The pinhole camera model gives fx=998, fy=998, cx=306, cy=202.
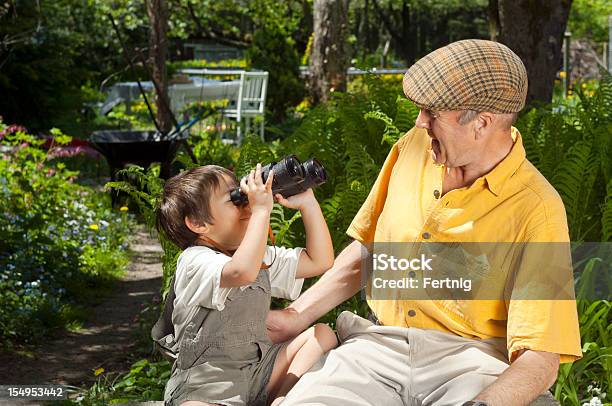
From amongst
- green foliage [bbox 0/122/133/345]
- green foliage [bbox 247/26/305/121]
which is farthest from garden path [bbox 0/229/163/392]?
green foliage [bbox 247/26/305/121]

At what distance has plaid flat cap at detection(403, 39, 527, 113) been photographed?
8.60ft

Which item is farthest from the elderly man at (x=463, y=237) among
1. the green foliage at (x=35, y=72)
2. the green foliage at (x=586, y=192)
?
the green foliage at (x=35, y=72)

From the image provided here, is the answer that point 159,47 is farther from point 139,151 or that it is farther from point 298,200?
point 298,200

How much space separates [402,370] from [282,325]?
0.47m

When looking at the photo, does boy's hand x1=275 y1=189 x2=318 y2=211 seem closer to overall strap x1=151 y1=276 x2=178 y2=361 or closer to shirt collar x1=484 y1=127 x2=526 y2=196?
overall strap x1=151 y1=276 x2=178 y2=361

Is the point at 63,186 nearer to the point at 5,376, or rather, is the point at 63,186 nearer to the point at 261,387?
the point at 5,376

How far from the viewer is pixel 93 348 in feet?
19.1

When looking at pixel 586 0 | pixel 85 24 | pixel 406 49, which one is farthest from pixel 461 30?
pixel 85 24

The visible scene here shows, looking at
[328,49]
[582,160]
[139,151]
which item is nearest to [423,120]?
[582,160]

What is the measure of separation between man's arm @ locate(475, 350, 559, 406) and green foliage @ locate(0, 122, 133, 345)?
12.5 ft

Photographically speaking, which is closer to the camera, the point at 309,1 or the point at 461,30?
the point at 309,1

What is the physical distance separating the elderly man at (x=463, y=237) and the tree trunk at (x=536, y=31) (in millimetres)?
4516

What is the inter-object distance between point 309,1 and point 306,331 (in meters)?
26.7

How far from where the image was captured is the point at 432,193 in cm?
286
